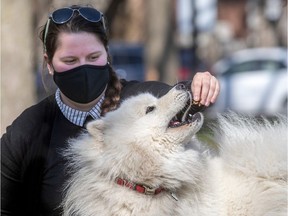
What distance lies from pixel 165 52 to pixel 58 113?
38.8 ft

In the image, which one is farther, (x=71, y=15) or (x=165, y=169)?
(x=71, y=15)

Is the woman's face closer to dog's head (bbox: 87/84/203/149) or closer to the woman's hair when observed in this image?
the woman's hair

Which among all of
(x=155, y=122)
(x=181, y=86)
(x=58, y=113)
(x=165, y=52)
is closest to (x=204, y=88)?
(x=181, y=86)

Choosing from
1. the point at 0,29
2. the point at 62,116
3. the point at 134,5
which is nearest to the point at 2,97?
the point at 0,29

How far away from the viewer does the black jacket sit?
13.8 feet

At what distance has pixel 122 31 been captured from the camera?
30.8 metres

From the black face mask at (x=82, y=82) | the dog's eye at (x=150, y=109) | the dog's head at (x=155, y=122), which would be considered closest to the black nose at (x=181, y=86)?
the dog's head at (x=155, y=122)

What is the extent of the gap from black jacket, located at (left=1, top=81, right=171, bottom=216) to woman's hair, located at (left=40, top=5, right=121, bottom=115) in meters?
0.28

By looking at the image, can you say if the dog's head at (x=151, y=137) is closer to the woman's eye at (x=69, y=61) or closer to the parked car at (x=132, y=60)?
the woman's eye at (x=69, y=61)

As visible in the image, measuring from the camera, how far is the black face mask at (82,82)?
4.31 meters

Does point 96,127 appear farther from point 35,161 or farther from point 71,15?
point 71,15

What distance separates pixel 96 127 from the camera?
4184mm

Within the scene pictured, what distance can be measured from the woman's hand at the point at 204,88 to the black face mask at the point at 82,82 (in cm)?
60

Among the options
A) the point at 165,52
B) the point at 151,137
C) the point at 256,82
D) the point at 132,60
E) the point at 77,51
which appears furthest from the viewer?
the point at 132,60
